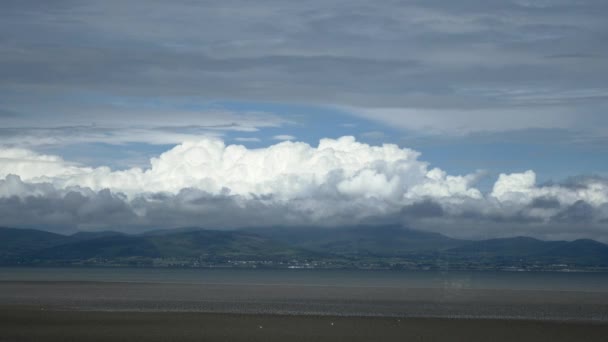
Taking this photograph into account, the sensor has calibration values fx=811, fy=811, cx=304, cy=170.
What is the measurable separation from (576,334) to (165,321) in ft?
129

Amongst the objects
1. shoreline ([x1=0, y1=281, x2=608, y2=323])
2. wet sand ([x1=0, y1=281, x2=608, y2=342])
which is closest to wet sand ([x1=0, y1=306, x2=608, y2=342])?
wet sand ([x1=0, y1=281, x2=608, y2=342])

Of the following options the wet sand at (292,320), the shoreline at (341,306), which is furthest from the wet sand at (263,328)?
the shoreline at (341,306)

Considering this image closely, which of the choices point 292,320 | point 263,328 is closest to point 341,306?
point 292,320

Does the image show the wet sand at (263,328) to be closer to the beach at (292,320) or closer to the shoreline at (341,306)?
the beach at (292,320)

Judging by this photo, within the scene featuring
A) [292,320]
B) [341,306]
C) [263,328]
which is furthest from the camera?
[341,306]

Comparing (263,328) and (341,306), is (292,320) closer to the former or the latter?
(263,328)

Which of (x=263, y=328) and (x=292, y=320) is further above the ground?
(x=292, y=320)

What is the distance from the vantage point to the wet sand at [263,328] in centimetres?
6900

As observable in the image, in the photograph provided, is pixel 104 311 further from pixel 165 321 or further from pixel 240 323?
pixel 240 323

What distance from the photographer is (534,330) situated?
76.6m

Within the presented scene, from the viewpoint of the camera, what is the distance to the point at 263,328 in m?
75.4

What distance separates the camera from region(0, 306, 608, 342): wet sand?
226 feet

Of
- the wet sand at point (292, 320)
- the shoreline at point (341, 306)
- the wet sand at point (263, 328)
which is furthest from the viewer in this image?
the shoreline at point (341, 306)

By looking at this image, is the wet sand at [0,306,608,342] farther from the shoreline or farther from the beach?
the shoreline
